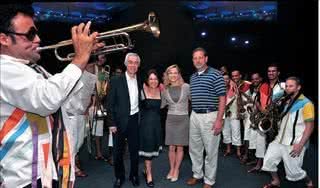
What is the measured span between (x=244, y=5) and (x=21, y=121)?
8573mm

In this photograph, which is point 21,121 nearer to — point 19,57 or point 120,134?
point 19,57

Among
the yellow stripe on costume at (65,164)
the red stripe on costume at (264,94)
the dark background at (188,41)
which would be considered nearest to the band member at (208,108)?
the red stripe on costume at (264,94)

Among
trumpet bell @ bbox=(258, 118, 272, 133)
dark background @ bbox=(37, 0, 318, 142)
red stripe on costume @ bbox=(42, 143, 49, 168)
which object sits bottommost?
trumpet bell @ bbox=(258, 118, 272, 133)

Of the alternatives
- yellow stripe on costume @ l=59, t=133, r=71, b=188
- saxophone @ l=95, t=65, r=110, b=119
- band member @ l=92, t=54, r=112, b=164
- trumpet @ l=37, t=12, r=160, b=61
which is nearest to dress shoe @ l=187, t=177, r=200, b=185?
band member @ l=92, t=54, r=112, b=164

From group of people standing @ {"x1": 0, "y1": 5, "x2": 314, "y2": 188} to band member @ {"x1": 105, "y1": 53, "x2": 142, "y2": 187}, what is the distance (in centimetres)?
1

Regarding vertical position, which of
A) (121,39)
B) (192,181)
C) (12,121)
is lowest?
(192,181)

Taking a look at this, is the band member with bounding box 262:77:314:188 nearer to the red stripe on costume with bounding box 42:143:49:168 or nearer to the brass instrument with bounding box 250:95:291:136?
the brass instrument with bounding box 250:95:291:136

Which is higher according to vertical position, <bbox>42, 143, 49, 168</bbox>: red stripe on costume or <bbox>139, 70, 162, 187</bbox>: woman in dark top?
<bbox>42, 143, 49, 168</bbox>: red stripe on costume

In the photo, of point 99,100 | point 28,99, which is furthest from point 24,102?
point 99,100

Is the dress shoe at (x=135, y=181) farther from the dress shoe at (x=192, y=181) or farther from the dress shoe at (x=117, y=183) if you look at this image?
the dress shoe at (x=192, y=181)

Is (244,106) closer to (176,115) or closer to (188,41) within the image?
(176,115)

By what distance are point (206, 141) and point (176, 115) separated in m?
0.56

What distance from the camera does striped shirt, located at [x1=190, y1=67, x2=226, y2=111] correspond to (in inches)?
149

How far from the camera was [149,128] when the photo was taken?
412 centimetres
